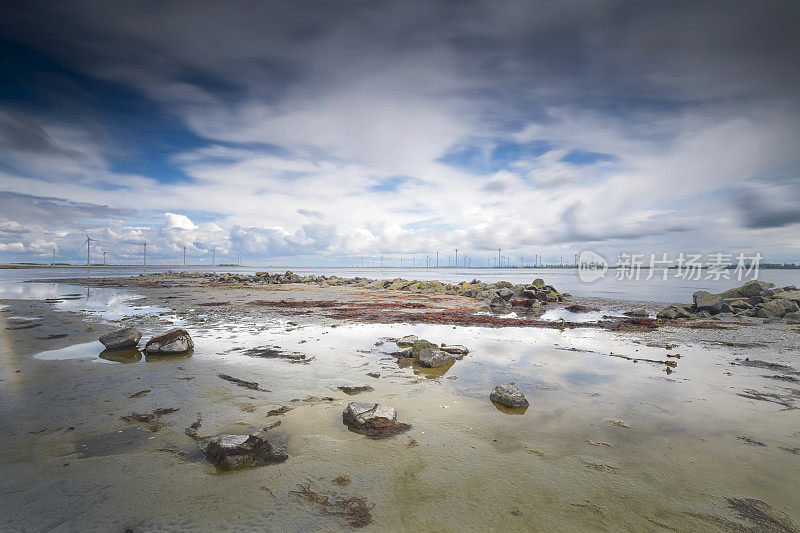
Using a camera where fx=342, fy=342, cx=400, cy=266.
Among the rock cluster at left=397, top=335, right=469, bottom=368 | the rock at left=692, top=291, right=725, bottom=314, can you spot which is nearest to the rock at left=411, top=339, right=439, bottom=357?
the rock cluster at left=397, top=335, right=469, bottom=368

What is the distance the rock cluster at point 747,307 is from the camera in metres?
20.7

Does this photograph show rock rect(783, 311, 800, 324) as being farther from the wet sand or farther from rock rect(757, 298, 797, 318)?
the wet sand

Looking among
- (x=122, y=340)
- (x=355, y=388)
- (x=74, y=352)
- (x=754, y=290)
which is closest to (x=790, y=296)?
(x=754, y=290)

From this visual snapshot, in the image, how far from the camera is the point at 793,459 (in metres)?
5.05

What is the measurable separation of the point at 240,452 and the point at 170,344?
7.38 meters

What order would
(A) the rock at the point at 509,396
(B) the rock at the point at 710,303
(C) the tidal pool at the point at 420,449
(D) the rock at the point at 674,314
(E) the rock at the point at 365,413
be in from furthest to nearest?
(B) the rock at the point at 710,303, (D) the rock at the point at 674,314, (A) the rock at the point at 509,396, (E) the rock at the point at 365,413, (C) the tidal pool at the point at 420,449

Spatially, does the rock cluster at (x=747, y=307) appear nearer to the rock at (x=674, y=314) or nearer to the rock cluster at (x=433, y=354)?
the rock at (x=674, y=314)

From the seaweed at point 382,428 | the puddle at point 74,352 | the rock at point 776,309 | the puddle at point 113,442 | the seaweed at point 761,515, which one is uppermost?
the rock at point 776,309

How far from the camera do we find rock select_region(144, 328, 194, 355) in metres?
10.2

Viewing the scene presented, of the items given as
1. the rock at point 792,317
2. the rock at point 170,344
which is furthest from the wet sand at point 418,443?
the rock at point 792,317

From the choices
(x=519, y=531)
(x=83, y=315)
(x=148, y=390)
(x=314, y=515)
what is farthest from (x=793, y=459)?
(x=83, y=315)

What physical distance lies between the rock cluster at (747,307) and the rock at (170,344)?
24.8 metres

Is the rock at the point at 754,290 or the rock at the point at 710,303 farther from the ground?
the rock at the point at 754,290

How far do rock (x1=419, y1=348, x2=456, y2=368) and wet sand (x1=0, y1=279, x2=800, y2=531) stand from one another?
0.36 metres
